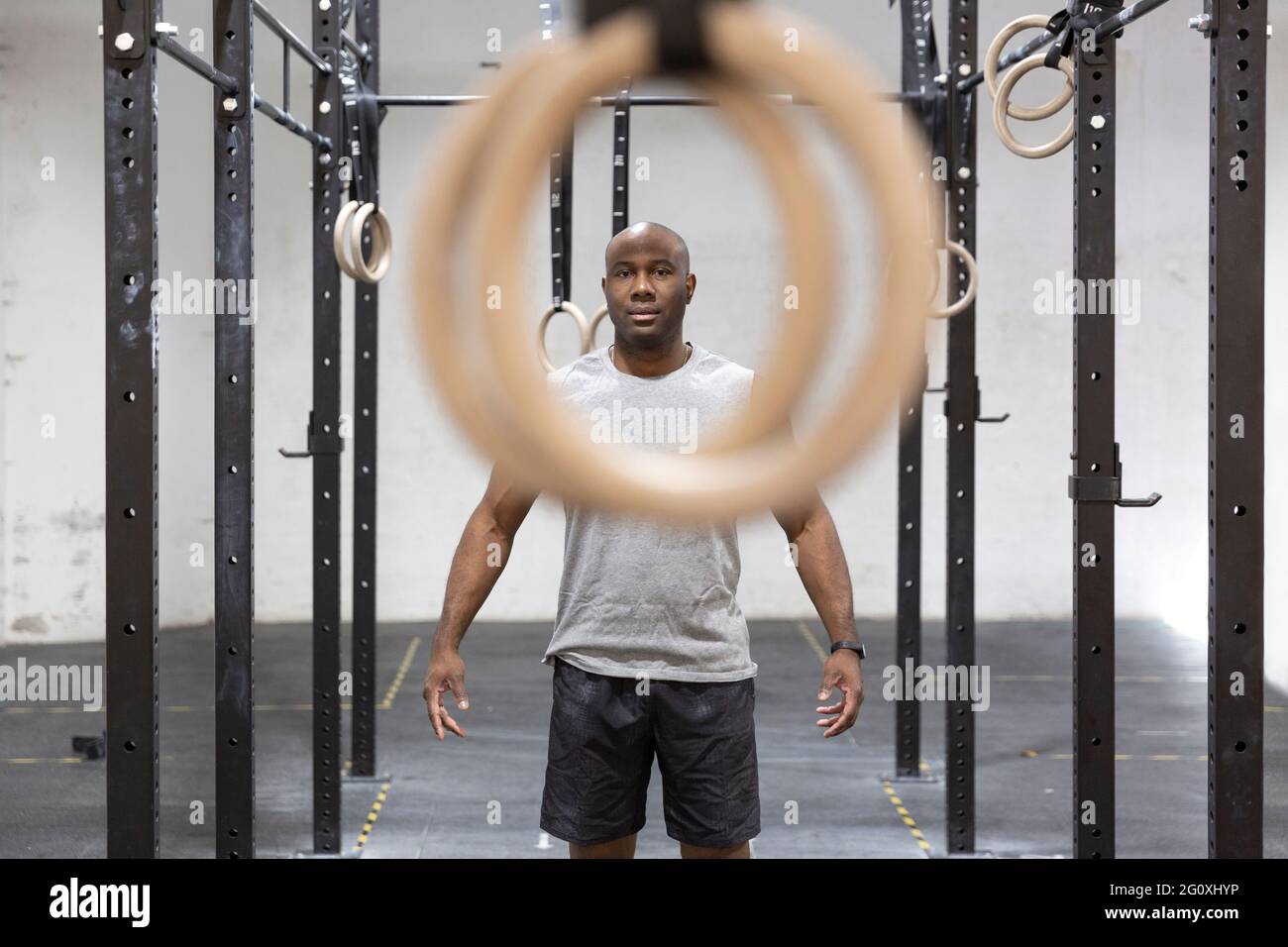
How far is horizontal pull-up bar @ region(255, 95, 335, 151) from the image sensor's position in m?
3.76

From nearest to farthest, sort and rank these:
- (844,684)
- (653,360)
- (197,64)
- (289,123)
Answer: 1. (653,360)
2. (844,684)
3. (197,64)
4. (289,123)

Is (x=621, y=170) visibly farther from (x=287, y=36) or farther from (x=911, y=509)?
(x=911, y=509)

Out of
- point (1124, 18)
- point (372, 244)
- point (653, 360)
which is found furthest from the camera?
point (372, 244)

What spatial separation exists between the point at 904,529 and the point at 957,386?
0.95 metres

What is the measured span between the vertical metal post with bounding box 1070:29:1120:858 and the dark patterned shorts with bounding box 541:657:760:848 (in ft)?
2.87

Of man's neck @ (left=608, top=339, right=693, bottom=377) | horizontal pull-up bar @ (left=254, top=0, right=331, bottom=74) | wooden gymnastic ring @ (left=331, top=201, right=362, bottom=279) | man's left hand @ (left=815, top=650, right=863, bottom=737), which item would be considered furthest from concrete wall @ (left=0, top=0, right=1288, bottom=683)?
man's neck @ (left=608, top=339, right=693, bottom=377)

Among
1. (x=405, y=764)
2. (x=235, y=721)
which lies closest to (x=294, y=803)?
(x=405, y=764)

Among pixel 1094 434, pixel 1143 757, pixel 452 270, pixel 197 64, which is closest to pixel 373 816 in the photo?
pixel 197 64

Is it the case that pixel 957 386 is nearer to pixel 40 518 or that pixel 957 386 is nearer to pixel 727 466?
pixel 727 466

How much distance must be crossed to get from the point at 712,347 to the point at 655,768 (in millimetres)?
3808

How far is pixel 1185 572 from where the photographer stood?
9188 mm

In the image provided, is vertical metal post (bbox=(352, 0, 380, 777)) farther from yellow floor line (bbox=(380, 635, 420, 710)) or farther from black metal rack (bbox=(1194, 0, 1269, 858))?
black metal rack (bbox=(1194, 0, 1269, 858))

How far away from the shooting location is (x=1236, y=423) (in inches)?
93.4

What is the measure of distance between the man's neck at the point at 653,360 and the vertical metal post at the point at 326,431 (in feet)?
8.08
